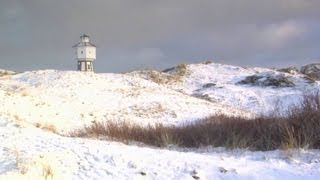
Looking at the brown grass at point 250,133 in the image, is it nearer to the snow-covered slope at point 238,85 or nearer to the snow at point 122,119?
the snow at point 122,119

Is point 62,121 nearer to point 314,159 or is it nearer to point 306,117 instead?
point 306,117

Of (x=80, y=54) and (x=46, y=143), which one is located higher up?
(x=80, y=54)

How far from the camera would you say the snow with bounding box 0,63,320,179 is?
29.8 feet

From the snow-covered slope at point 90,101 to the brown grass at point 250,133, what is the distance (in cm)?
740

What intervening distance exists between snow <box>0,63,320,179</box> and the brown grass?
508 mm

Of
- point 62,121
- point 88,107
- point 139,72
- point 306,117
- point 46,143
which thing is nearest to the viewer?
point 46,143

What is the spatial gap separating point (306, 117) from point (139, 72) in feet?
111

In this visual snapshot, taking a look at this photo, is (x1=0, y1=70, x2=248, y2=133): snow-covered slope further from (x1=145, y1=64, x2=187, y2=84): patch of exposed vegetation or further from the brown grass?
the brown grass

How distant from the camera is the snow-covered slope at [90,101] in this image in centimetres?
2344

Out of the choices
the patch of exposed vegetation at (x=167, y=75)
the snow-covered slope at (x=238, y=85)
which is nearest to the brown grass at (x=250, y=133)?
the snow-covered slope at (x=238, y=85)

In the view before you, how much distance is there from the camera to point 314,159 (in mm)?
9711

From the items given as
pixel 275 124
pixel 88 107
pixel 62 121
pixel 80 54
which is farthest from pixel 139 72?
pixel 275 124

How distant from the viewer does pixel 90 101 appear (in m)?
28.3

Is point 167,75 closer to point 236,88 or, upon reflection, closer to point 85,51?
point 236,88
